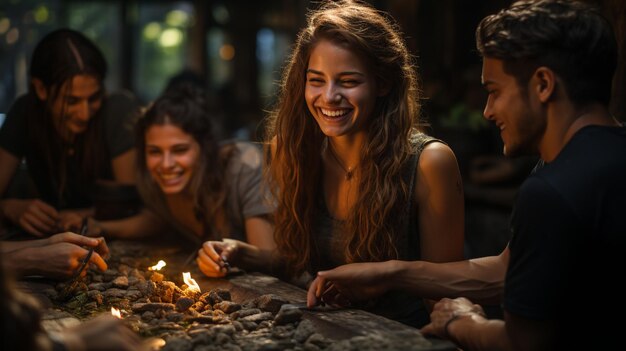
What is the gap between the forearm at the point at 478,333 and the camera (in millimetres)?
3018

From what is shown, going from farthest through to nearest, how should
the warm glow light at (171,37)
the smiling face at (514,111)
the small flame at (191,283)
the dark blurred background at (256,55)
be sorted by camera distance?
the warm glow light at (171,37), the dark blurred background at (256,55), the small flame at (191,283), the smiling face at (514,111)

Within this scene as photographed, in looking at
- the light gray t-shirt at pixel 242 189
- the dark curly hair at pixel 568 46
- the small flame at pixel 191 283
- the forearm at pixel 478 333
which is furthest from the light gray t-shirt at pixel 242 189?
the dark curly hair at pixel 568 46

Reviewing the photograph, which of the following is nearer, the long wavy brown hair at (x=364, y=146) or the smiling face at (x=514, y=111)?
the smiling face at (x=514, y=111)

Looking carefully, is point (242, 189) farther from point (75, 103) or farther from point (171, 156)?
point (75, 103)

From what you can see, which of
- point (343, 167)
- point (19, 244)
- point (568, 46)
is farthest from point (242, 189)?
point (568, 46)

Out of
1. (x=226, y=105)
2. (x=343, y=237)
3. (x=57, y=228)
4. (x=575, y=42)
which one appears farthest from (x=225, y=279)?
(x=226, y=105)

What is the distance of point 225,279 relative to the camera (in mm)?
4641

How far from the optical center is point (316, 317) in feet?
12.2

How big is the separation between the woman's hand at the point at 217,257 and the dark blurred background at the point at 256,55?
0.89m

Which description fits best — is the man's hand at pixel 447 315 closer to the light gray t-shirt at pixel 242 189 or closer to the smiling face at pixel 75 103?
the light gray t-shirt at pixel 242 189

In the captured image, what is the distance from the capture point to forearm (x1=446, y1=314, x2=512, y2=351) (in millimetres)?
3018

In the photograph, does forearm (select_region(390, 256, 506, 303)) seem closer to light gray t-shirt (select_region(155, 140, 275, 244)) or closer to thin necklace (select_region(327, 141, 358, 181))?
thin necklace (select_region(327, 141, 358, 181))

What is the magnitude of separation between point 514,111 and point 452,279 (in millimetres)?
1125

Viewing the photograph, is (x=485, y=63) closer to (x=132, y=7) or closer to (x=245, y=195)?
(x=245, y=195)
